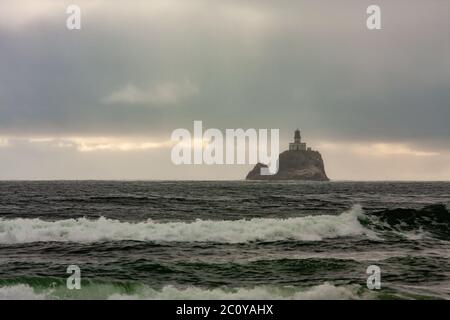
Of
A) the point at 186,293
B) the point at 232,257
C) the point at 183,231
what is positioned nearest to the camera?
the point at 186,293

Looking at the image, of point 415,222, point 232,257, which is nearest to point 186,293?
point 232,257

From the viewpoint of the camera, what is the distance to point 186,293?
15.0 meters

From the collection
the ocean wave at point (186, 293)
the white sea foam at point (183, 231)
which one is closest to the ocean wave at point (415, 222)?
the white sea foam at point (183, 231)

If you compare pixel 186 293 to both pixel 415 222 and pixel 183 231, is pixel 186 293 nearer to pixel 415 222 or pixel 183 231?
pixel 183 231

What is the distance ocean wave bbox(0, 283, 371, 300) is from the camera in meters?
14.5

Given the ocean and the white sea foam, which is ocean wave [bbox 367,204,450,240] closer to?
the ocean

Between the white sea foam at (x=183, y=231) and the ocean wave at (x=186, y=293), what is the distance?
1097 cm

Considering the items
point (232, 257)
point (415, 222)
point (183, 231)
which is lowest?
point (232, 257)

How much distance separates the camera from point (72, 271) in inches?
723

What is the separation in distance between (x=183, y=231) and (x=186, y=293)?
42.4ft

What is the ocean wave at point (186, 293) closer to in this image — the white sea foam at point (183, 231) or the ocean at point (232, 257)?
the ocean at point (232, 257)

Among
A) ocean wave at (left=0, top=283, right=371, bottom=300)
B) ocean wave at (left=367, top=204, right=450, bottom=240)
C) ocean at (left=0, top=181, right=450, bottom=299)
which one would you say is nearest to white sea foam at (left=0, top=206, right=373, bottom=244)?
ocean at (left=0, top=181, right=450, bottom=299)
